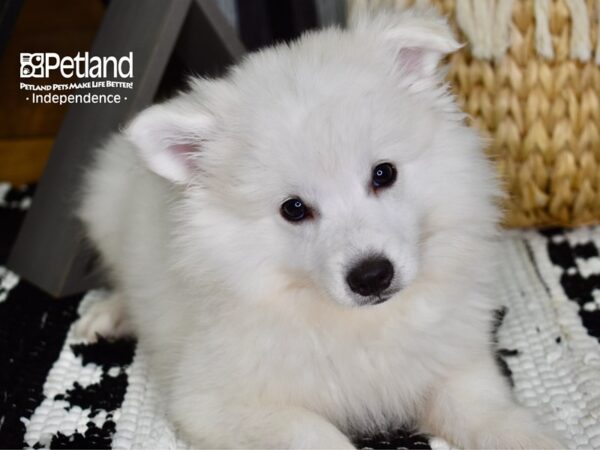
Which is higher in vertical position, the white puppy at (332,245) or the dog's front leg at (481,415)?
the white puppy at (332,245)

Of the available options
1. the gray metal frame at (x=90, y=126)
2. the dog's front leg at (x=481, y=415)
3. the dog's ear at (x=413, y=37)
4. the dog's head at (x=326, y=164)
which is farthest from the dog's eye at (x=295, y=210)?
the gray metal frame at (x=90, y=126)

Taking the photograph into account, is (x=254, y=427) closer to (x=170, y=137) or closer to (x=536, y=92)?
(x=170, y=137)

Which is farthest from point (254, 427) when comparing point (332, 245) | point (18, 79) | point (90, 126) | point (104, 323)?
point (18, 79)

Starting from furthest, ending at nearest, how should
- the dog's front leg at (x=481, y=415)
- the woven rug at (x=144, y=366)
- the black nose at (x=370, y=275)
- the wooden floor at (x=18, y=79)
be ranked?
the wooden floor at (x=18, y=79)
the woven rug at (x=144, y=366)
the dog's front leg at (x=481, y=415)
the black nose at (x=370, y=275)

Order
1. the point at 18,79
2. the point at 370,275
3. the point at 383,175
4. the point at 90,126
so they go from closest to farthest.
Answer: the point at 370,275 < the point at 383,175 < the point at 90,126 < the point at 18,79

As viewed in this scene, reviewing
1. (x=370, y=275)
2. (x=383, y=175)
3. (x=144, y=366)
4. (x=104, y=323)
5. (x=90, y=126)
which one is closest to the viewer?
(x=370, y=275)

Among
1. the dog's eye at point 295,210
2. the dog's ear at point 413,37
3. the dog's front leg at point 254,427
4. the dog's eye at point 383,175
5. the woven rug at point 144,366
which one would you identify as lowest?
the woven rug at point 144,366

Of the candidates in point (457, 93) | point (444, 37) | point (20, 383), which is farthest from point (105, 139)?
point (444, 37)

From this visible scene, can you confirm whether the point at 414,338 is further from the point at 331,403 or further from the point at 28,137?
the point at 28,137

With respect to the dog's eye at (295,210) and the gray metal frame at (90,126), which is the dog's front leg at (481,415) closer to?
the dog's eye at (295,210)
